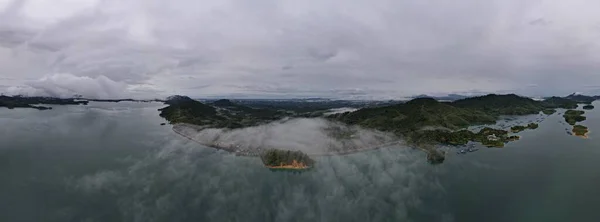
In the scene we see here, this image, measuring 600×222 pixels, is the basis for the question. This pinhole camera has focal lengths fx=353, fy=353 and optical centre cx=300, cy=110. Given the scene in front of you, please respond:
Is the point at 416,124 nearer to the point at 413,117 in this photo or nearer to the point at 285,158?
the point at 413,117

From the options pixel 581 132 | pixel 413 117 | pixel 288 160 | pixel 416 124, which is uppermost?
pixel 413 117

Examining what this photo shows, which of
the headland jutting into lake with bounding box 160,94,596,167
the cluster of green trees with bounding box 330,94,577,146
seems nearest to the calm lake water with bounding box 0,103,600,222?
the headland jutting into lake with bounding box 160,94,596,167

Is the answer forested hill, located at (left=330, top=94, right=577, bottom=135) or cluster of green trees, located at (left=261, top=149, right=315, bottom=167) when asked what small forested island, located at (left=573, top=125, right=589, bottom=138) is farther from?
cluster of green trees, located at (left=261, top=149, right=315, bottom=167)

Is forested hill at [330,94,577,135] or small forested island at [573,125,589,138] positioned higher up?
forested hill at [330,94,577,135]

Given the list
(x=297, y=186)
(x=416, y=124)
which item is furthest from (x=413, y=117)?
(x=297, y=186)

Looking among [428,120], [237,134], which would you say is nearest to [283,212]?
[237,134]
